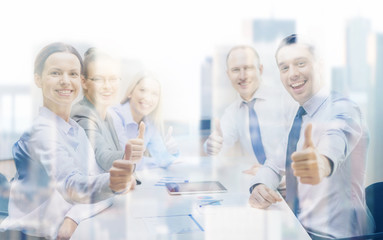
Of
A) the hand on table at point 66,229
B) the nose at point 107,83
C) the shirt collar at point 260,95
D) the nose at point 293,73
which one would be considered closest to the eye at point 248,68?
the shirt collar at point 260,95

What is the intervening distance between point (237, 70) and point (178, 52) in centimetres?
41

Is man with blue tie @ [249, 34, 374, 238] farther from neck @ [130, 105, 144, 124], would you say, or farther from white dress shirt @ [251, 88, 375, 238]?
neck @ [130, 105, 144, 124]

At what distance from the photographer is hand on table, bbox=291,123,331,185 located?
2.24 metres

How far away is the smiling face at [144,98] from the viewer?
2.16 metres

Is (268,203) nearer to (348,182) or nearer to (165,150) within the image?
(348,182)

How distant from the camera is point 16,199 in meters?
2.02

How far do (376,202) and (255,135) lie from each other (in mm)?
844

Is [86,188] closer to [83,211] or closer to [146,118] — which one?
[83,211]

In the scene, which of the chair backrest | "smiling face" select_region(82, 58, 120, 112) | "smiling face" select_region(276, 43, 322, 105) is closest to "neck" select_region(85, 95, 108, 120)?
"smiling face" select_region(82, 58, 120, 112)

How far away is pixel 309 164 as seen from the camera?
2.26 m

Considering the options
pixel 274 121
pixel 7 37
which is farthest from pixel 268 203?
pixel 7 37

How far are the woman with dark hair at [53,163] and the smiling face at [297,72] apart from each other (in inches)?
48.5

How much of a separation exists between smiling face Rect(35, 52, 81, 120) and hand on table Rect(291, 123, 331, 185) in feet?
4.49

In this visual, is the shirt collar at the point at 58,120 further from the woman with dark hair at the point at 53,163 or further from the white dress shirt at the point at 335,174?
the white dress shirt at the point at 335,174
